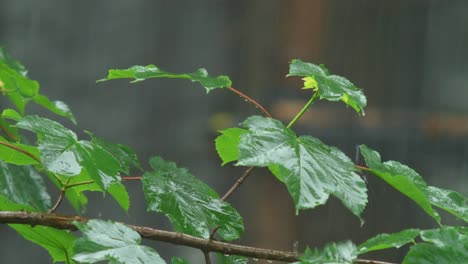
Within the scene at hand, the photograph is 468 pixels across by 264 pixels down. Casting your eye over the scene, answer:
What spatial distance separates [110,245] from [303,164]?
15 cm

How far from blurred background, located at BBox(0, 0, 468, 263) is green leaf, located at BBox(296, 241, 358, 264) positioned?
8.87 ft

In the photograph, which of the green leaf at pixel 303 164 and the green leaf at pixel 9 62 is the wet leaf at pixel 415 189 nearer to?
the green leaf at pixel 303 164

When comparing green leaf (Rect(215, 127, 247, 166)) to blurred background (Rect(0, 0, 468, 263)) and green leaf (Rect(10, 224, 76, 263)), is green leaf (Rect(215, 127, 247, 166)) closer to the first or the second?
green leaf (Rect(10, 224, 76, 263))

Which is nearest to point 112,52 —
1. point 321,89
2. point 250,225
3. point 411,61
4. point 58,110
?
point 250,225

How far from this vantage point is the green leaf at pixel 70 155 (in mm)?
685

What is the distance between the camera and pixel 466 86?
3.91m

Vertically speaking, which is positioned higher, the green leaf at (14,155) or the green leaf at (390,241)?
the green leaf at (390,241)

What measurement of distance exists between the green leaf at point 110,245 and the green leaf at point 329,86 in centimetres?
21

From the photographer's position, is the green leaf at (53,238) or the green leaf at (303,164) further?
the green leaf at (53,238)

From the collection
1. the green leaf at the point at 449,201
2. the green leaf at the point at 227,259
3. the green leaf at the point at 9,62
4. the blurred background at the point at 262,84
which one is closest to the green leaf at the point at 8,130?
the green leaf at the point at 9,62

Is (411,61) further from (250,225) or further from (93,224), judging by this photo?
(93,224)

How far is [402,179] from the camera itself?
27.2 inches

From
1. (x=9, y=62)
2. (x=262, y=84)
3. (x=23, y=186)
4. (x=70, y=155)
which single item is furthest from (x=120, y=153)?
(x=262, y=84)

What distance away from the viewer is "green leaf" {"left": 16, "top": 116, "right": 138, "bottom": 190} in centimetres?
68
